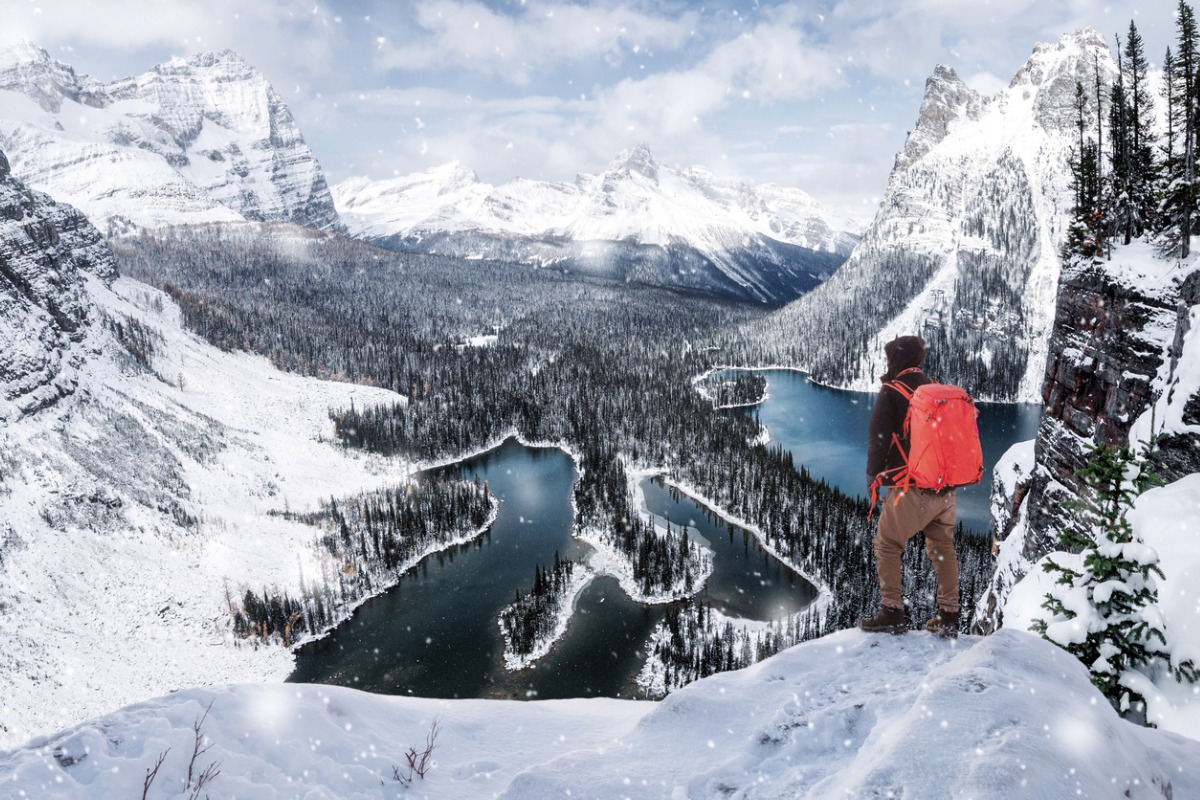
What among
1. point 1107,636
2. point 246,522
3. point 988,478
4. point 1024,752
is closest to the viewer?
point 1024,752

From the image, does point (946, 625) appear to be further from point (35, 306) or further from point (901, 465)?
point (35, 306)

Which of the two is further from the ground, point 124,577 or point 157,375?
point 157,375

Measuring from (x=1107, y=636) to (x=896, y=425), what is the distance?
4.28 meters

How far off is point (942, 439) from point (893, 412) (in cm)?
97

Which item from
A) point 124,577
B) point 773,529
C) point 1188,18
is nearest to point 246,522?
point 124,577

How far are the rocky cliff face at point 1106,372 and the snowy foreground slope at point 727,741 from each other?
10.1 metres

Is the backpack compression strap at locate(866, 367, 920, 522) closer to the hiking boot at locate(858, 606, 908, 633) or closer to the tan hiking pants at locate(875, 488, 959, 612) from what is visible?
the tan hiking pants at locate(875, 488, 959, 612)

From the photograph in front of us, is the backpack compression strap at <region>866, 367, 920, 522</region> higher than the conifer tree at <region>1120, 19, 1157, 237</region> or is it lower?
lower

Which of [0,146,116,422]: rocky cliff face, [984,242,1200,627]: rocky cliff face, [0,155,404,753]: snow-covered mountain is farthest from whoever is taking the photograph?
[0,146,116,422]: rocky cliff face

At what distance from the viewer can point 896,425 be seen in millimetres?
10086

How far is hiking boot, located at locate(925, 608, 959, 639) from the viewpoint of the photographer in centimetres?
996

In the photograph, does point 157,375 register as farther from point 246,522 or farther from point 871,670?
point 871,670

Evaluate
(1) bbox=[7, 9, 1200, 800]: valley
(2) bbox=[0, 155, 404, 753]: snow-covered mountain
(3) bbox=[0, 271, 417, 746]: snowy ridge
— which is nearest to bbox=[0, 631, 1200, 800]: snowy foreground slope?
(1) bbox=[7, 9, 1200, 800]: valley

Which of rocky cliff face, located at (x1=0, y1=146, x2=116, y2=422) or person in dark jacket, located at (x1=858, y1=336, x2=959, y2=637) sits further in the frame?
rocky cliff face, located at (x1=0, y1=146, x2=116, y2=422)
